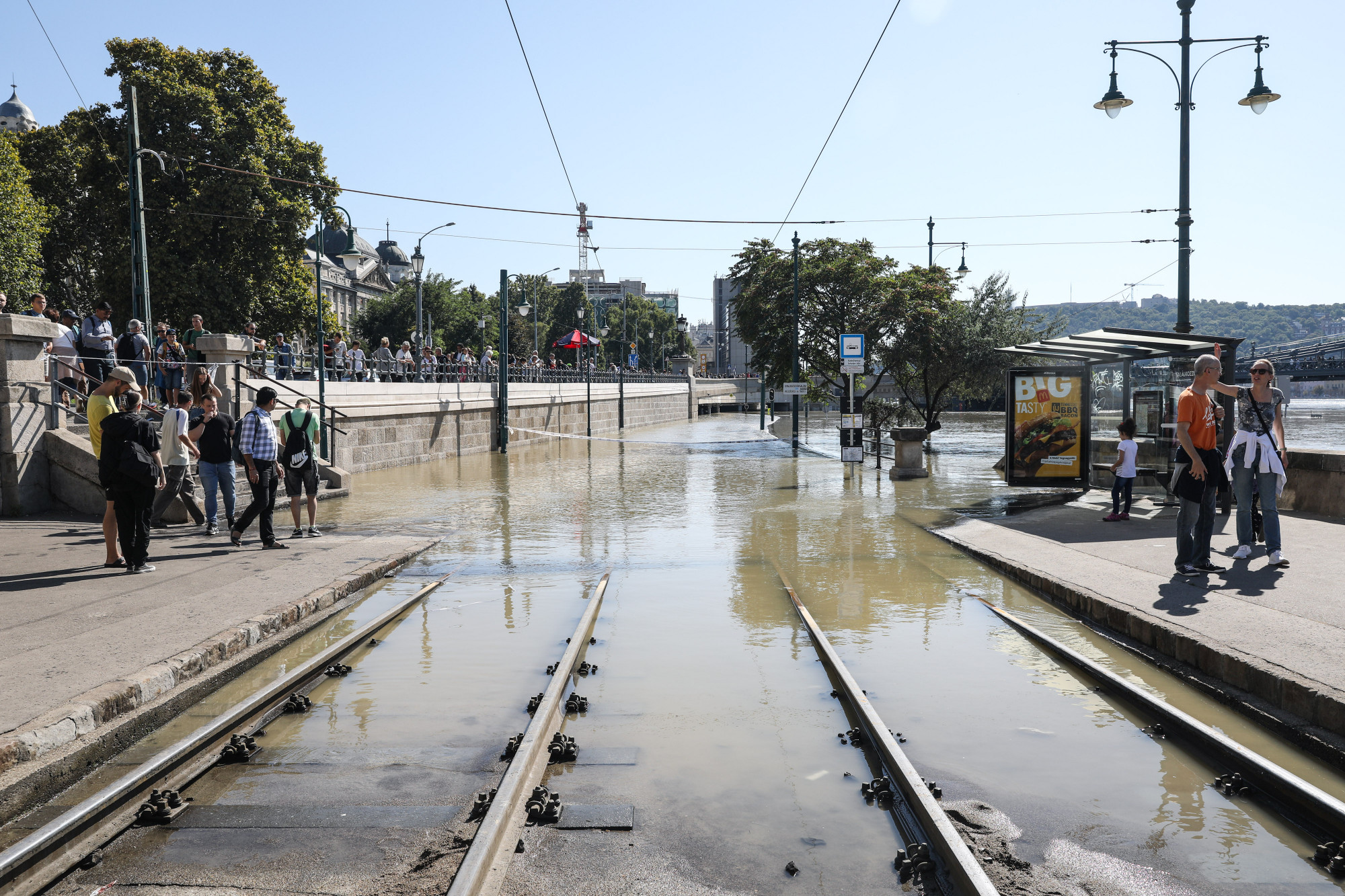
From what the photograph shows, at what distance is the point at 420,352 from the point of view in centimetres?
3266

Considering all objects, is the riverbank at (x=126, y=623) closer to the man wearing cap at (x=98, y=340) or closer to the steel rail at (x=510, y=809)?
the steel rail at (x=510, y=809)

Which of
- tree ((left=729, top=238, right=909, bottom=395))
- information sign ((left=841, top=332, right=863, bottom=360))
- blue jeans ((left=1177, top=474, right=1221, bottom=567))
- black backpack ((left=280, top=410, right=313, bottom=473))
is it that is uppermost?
tree ((left=729, top=238, right=909, bottom=395))

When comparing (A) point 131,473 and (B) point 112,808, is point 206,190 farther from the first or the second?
(B) point 112,808

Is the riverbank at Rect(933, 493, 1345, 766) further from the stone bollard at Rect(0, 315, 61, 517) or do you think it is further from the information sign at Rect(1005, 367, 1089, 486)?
the stone bollard at Rect(0, 315, 61, 517)

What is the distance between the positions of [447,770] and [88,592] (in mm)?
5000

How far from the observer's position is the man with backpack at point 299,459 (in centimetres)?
1141

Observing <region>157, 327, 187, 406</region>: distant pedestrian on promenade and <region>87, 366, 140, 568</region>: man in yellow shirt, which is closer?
<region>87, 366, 140, 568</region>: man in yellow shirt

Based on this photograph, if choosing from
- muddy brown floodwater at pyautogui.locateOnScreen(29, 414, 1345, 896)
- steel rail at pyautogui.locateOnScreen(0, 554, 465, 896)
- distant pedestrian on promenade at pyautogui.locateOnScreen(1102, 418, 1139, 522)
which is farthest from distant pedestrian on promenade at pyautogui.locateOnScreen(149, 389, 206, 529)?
distant pedestrian on promenade at pyautogui.locateOnScreen(1102, 418, 1139, 522)

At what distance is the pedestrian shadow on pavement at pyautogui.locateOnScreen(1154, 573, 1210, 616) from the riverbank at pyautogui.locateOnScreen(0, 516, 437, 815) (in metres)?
6.57

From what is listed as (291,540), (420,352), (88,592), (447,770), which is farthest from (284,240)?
(447,770)

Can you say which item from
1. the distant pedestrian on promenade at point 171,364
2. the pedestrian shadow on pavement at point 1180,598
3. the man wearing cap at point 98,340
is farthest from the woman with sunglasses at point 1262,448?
the man wearing cap at point 98,340

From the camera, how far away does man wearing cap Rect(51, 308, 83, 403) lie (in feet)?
47.1

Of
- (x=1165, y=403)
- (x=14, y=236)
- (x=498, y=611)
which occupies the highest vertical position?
(x=14, y=236)

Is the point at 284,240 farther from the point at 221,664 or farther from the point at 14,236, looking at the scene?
the point at 221,664
